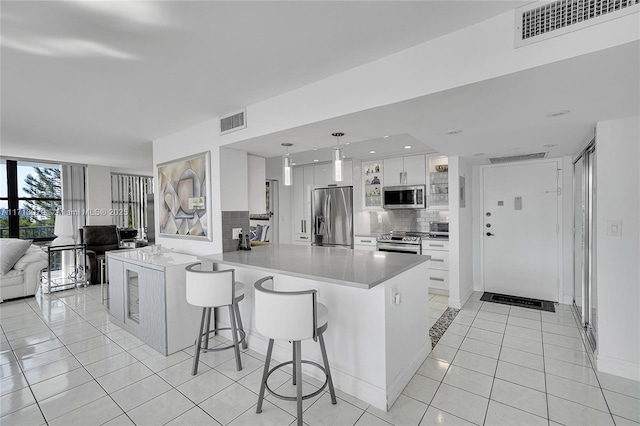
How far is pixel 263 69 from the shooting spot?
2184 mm

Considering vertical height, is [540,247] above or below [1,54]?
below

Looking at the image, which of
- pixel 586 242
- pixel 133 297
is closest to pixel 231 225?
pixel 133 297

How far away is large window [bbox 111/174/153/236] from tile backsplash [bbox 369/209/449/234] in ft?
18.9

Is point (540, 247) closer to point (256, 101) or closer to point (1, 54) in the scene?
point (256, 101)

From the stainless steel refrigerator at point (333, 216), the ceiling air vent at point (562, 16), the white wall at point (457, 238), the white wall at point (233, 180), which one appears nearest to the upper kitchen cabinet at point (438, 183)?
the white wall at point (457, 238)

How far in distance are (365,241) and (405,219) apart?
879mm

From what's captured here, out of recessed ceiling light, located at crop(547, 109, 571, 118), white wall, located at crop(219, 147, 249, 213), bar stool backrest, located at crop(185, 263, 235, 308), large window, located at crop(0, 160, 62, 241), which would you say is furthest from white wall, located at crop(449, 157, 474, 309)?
large window, located at crop(0, 160, 62, 241)

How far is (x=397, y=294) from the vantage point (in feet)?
7.15

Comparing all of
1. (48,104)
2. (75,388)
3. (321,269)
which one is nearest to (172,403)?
(75,388)

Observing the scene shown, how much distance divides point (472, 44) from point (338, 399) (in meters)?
2.46

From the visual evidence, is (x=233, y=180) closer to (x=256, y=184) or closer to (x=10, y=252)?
(x=256, y=184)

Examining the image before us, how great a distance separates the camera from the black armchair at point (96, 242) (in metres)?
5.48

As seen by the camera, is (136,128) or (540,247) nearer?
(136,128)

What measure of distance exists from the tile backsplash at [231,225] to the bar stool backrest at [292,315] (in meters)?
1.75
